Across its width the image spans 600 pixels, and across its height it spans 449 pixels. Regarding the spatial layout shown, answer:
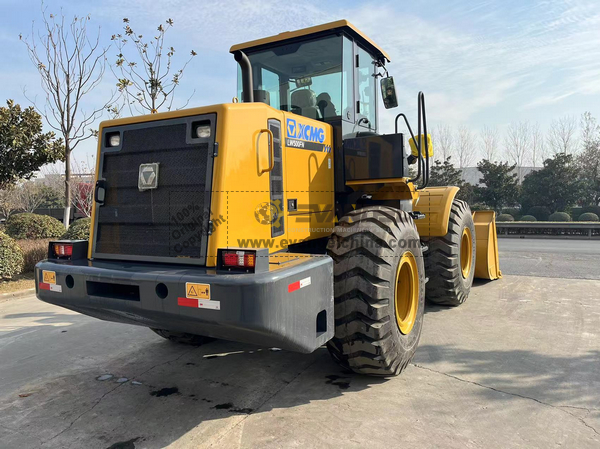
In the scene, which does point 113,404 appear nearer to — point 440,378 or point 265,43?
point 440,378

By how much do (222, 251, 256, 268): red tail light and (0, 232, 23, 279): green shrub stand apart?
7.55 metres

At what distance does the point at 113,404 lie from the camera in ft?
11.7

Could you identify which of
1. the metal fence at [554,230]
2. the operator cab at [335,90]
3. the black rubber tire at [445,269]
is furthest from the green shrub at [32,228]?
the metal fence at [554,230]

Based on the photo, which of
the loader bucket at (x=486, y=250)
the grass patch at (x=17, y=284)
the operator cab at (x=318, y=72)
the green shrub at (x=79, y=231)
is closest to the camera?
the operator cab at (x=318, y=72)

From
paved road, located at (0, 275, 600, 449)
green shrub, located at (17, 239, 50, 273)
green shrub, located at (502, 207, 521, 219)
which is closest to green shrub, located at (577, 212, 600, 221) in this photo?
green shrub, located at (502, 207, 521, 219)

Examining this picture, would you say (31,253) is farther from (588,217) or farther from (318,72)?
(588,217)

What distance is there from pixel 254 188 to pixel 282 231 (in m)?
→ 0.50

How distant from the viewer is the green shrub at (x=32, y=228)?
11.0 m

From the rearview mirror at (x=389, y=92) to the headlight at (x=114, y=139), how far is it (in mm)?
2822

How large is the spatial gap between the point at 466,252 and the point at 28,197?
2932cm

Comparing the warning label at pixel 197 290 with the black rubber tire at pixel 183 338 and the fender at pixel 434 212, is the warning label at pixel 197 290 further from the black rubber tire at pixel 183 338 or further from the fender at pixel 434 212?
the fender at pixel 434 212

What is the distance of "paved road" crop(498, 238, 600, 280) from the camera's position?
8.95 m

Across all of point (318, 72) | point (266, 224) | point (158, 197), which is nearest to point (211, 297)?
point (266, 224)

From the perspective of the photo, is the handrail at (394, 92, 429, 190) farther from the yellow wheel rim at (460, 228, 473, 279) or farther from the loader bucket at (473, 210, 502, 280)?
the loader bucket at (473, 210, 502, 280)
